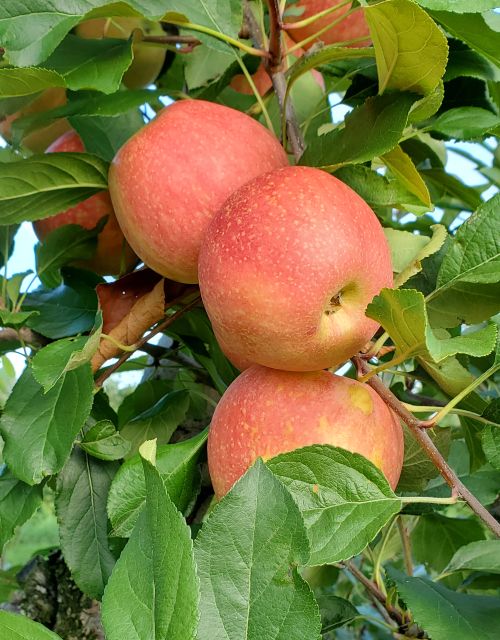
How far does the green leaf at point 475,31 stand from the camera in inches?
28.6

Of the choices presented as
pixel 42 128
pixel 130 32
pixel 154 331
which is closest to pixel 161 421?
pixel 154 331

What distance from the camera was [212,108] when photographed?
76 cm

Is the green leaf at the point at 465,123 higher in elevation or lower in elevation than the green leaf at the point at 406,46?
lower

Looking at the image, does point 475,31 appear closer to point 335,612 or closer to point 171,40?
point 171,40

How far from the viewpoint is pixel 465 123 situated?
0.84 meters

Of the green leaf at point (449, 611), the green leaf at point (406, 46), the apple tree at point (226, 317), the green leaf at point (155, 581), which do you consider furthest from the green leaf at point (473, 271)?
the green leaf at point (155, 581)

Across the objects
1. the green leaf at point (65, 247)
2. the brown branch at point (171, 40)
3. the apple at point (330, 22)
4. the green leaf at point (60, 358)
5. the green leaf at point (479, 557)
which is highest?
the brown branch at point (171, 40)

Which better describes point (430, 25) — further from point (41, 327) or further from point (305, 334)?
point (41, 327)

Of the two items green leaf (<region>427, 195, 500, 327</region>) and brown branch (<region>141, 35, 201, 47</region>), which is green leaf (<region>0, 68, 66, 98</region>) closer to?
brown branch (<region>141, 35, 201, 47</region>)

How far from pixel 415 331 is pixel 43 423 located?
1.29ft

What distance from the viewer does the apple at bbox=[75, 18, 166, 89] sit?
1.05 m

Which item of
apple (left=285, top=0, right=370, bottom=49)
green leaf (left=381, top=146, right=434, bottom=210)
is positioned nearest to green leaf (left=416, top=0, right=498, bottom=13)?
green leaf (left=381, top=146, right=434, bottom=210)

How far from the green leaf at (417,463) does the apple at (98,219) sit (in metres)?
0.41

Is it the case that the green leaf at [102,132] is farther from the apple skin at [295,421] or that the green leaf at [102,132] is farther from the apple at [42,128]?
the apple skin at [295,421]
